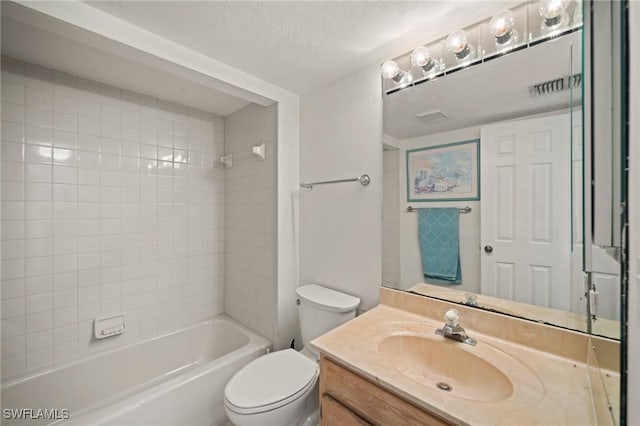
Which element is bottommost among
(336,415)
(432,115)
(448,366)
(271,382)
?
(271,382)

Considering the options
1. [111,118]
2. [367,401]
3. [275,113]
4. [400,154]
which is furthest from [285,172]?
[367,401]

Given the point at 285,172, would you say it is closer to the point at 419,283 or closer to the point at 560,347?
the point at 419,283

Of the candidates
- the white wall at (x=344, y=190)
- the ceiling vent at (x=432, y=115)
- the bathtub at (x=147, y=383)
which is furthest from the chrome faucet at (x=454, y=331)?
the bathtub at (x=147, y=383)

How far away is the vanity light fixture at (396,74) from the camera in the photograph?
1.36 meters

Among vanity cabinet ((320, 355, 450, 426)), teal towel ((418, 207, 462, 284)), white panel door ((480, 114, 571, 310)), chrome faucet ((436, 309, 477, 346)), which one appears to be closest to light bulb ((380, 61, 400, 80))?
white panel door ((480, 114, 571, 310))

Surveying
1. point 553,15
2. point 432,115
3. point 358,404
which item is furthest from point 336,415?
point 553,15

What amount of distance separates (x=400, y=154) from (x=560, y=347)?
3.35 feet

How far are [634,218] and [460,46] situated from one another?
1079 mm

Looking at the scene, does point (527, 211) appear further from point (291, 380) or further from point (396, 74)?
point (291, 380)

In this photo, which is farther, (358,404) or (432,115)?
(432,115)

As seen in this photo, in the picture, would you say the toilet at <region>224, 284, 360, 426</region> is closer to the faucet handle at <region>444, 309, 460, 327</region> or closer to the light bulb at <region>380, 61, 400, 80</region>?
the faucet handle at <region>444, 309, 460, 327</region>

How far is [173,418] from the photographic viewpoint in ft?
4.47

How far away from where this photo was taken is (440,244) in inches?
49.5

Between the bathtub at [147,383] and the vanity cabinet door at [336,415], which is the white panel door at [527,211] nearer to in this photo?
the vanity cabinet door at [336,415]
